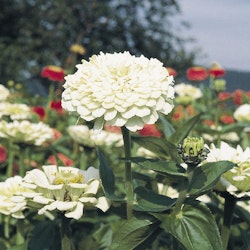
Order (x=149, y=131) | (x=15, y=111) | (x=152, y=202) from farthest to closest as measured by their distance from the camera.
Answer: (x=149, y=131), (x=15, y=111), (x=152, y=202)

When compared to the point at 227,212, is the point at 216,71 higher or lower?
higher

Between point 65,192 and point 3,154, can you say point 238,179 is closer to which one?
point 65,192

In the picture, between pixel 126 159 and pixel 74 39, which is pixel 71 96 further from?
pixel 74 39

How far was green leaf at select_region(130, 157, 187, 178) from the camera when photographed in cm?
97

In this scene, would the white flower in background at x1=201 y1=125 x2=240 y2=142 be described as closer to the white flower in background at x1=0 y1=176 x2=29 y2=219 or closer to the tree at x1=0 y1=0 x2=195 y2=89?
the white flower in background at x1=0 y1=176 x2=29 y2=219

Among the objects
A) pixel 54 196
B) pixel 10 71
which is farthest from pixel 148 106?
pixel 10 71

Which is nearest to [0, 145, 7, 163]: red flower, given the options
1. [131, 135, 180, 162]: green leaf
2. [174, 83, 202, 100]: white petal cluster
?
[174, 83, 202, 100]: white petal cluster

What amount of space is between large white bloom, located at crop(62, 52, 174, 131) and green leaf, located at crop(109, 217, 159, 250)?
0.46 feet

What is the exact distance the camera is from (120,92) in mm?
986

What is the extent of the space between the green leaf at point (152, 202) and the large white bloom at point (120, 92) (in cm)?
12

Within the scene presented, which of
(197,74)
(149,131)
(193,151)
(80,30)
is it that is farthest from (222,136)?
(80,30)

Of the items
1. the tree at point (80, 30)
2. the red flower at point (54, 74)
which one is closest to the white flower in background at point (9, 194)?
the red flower at point (54, 74)

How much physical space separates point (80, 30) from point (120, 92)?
1541 cm

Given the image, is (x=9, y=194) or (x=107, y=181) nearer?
(x=107, y=181)
